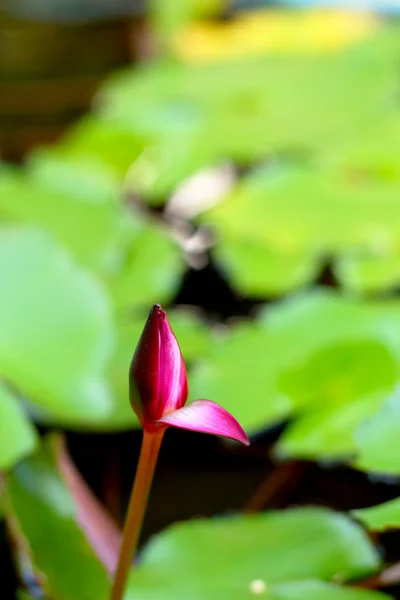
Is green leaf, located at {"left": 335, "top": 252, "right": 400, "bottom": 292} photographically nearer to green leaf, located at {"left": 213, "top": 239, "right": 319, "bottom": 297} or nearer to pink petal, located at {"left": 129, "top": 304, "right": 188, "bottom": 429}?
green leaf, located at {"left": 213, "top": 239, "right": 319, "bottom": 297}

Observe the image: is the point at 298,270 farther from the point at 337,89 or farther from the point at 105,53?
the point at 105,53

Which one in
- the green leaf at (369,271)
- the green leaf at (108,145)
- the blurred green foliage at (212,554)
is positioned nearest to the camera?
the blurred green foliage at (212,554)

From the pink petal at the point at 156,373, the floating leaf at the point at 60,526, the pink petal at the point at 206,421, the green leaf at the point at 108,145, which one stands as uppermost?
the pink petal at the point at 156,373

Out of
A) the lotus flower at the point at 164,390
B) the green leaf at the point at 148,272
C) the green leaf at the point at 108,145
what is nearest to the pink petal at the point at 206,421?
the lotus flower at the point at 164,390

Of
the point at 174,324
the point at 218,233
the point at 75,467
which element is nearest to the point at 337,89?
the point at 218,233

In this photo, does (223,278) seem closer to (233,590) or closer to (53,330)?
(53,330)

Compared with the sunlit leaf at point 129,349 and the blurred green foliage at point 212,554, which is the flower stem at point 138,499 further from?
the sunlit leaf at point 129,349
